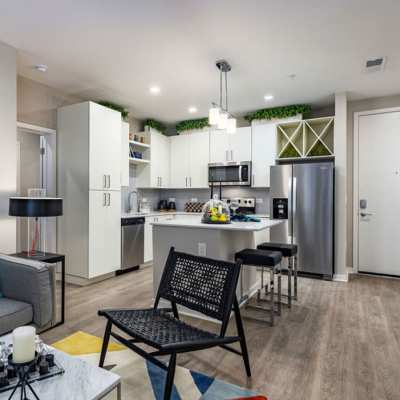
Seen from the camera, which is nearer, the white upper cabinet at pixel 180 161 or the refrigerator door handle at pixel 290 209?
the refrigerator door handle at pixel 290 209

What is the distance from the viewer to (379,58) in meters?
3.21

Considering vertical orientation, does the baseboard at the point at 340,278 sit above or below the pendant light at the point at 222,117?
below

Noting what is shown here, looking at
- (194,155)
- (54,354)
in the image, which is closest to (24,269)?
(54,354)

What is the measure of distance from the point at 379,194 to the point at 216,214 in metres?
3.03

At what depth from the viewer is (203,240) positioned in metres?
2.95

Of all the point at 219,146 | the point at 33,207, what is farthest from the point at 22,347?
the point at 219,146

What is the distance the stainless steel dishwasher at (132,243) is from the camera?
4543 millimetres

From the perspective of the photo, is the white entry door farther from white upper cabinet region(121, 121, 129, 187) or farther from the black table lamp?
the black table lamp

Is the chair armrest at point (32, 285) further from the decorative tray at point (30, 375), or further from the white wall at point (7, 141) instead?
the decorative tray at point (30, 375)

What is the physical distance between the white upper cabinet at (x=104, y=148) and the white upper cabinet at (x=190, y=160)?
1.66 meters

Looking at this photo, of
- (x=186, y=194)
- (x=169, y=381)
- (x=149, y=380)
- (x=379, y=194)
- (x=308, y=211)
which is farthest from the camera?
(x=186, y=194)

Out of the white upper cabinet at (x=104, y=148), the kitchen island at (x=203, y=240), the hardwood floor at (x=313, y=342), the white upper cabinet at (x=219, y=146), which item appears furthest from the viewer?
the white upper cabinet at (x=219, y=146)

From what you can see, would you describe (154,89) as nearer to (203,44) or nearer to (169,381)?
(203,44)

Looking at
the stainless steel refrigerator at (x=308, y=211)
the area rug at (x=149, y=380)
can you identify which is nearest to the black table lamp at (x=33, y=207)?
the area rug at (x=149, y=380)
